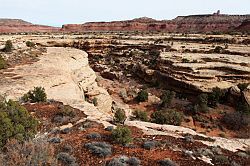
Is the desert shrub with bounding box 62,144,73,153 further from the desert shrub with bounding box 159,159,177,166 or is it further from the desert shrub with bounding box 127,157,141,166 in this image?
the desert shrub with bounding box 159,159,177,166

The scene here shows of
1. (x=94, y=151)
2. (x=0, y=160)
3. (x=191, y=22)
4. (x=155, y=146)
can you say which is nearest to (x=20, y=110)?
(x=94, y=151)

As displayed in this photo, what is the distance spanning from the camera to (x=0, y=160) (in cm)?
824

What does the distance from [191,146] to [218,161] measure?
131 cm

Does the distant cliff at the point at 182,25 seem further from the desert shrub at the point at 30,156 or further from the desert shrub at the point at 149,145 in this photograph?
the desert shrub at the point at 30,156

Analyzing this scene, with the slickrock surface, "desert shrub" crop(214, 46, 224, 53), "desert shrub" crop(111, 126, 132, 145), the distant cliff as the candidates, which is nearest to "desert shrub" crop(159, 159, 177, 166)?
"desert shrub" crop(111, 126, 132, 145)

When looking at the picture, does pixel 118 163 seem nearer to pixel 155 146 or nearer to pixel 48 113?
pixel 155 146

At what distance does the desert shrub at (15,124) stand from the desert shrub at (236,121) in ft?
54.4

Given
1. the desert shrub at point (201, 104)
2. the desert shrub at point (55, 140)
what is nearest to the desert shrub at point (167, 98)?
the desert shrub at point (201, 104)

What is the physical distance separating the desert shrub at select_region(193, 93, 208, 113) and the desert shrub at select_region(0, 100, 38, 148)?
16.9 metres

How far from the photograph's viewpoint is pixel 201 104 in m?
27.0

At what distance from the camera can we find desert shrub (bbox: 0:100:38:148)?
A: 10.7m

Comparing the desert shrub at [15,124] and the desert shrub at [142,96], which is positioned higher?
the desert shrub at [15,124]

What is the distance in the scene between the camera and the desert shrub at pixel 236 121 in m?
24.2

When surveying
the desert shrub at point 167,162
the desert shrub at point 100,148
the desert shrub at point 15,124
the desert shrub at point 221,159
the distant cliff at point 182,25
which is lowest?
the desert shrub at point 221,159
